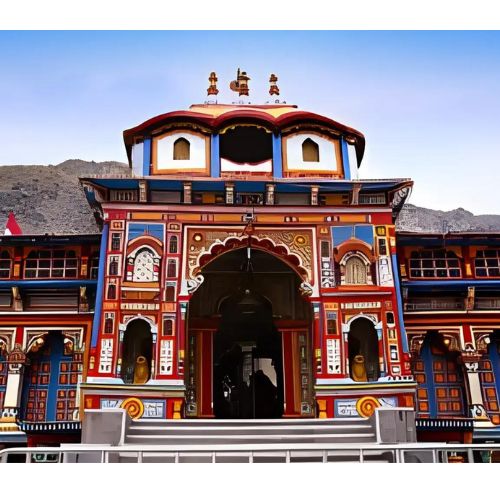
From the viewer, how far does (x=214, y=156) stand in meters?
15.4

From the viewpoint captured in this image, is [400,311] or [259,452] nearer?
[259,452]

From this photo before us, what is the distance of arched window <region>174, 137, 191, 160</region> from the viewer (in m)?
15.5

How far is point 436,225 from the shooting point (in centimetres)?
3294

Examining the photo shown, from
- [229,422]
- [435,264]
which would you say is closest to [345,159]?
[435,264]

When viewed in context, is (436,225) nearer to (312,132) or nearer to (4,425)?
(312,132)

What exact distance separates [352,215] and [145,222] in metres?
4.25

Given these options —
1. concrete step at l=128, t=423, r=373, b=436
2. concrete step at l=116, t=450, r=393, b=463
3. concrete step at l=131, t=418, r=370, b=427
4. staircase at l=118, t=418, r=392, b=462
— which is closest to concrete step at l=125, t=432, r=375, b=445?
staircase at l=118, t=418, r=392, b=462

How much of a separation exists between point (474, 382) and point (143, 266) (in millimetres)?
7611

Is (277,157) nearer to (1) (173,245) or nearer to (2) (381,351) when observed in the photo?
(1) (173,245)

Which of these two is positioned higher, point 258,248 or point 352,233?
point 352,233

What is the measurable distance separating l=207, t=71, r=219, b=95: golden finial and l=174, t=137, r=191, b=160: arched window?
2753mm

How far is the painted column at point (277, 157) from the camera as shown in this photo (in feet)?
50.5
